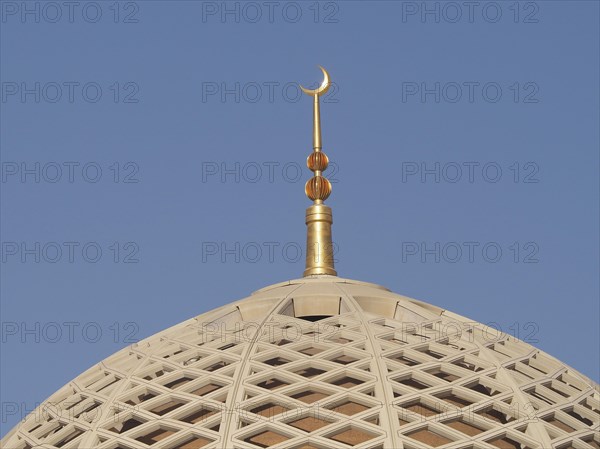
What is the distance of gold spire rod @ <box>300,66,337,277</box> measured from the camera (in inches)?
1187

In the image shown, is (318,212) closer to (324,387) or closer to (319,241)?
(319,241)

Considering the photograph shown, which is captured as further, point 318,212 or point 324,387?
point 318,212

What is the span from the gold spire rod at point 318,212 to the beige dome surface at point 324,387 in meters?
1.24

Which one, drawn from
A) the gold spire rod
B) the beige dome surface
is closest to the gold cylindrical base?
the gold spire rod

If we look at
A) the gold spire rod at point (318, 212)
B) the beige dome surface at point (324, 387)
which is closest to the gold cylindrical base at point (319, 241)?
the gold spire rod at point (318, 212)

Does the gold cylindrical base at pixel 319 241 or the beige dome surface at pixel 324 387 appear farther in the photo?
the gold cylindrical base at pixel 319 241

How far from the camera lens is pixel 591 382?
28.3 meters

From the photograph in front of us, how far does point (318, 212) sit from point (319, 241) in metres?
0.44

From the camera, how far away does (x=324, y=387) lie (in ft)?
84.4

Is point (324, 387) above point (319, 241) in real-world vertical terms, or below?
below

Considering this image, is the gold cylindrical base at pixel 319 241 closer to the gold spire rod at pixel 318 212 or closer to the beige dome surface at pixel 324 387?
the gold spire rod at pixel 318 212

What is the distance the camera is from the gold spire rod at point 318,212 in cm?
3014

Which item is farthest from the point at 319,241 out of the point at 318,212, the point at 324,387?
the point at 324,387

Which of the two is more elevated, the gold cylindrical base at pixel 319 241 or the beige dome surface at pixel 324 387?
the gold cylindrical base at pixel 319 241
